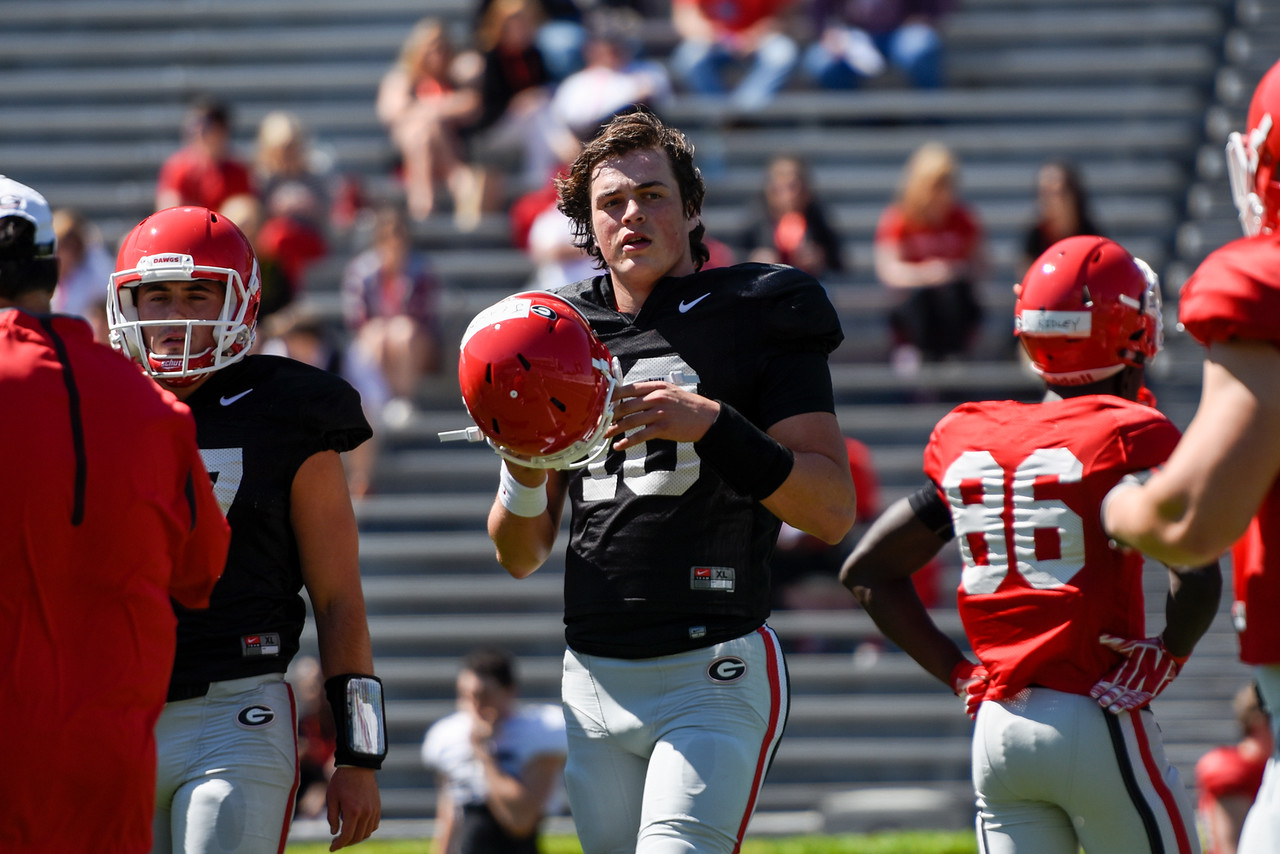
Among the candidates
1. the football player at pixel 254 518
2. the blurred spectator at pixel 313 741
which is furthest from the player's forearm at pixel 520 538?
the blurred spectator at pixel 313 741

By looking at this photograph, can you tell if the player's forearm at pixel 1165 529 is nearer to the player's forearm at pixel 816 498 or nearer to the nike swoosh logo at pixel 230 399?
the player's forearm at pixel 816 498

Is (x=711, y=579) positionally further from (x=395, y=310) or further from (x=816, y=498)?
(x=395, y=310)

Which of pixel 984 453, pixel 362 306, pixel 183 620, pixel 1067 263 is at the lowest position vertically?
pixel 362 306

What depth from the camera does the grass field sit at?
6.16m

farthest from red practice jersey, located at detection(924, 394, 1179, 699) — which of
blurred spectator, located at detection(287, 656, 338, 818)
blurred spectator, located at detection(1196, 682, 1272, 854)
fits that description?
blurred spectator, located at detection(287, 656, 338, 818)

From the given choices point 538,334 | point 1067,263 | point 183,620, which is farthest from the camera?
point 1067,263

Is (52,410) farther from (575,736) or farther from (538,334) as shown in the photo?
(575,736)

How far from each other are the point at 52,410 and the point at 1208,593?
7.75 feet

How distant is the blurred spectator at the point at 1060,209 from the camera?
9.01 metres

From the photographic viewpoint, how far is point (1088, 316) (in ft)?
11.9

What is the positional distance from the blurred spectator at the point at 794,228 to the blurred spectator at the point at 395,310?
6.73ft

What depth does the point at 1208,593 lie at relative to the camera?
3406 mm

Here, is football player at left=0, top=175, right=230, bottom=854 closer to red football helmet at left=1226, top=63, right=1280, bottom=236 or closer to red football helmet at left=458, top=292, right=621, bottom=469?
red football helmet at left=458, top=292, right=621, bottom=469

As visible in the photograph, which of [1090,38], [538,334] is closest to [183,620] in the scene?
[538,334]
